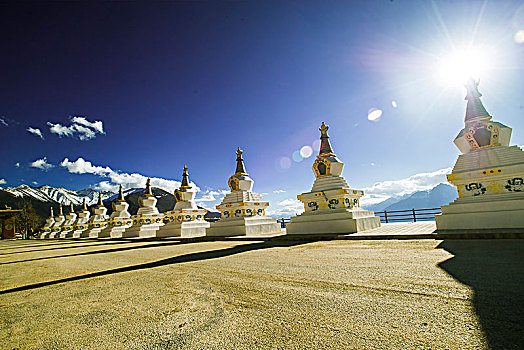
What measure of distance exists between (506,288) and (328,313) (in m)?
2.11

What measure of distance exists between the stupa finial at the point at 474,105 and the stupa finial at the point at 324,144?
5.97m

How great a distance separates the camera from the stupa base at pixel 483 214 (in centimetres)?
796

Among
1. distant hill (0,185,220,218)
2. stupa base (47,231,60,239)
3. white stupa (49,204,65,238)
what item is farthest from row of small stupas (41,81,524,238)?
distant hill (0,185,220,218)

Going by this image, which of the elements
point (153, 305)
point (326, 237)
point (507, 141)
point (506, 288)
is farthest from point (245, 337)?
point (507, 141)

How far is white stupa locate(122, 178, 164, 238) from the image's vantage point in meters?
20.0

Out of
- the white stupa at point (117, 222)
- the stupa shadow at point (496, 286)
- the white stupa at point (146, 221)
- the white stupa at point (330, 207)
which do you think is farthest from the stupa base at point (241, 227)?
the white stupa at point (117, 222)

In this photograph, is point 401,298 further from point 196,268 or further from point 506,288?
point 196,268

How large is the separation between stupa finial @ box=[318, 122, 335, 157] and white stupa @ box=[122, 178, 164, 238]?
1515 centimetres

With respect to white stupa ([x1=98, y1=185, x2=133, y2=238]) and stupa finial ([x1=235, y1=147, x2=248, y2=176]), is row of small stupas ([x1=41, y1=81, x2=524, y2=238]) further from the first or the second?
white stupa ([x1=98, y1=185, x2=133, y2=238])

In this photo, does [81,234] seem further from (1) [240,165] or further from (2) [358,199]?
(2) [358,199]

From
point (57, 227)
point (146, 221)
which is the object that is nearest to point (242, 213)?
point (146, 221)

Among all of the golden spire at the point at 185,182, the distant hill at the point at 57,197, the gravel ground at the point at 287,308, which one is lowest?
the gravel ground at the point at 287,308

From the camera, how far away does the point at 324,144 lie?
45.5 feet

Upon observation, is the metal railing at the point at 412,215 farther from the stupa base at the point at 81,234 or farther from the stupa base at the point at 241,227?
the stupa base at the point at 81,234
